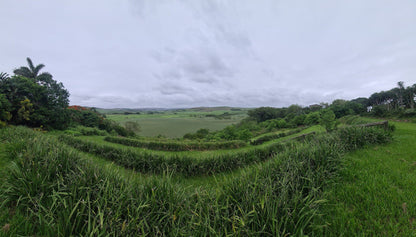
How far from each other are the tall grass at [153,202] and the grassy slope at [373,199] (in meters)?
0.23

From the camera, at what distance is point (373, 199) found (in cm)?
198

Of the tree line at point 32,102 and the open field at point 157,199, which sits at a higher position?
the tree line at point 32,102

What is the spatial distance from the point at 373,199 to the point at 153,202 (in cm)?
324

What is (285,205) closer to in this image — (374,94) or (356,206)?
(356,206)

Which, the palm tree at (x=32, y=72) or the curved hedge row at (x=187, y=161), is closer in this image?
the curved hedge row at (x=187, y=161)

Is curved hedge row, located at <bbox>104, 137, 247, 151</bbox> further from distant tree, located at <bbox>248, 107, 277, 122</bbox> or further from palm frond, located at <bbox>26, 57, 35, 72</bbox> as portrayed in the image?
distant tree, located at <bbox>248, 107, 277, 122</bbox>

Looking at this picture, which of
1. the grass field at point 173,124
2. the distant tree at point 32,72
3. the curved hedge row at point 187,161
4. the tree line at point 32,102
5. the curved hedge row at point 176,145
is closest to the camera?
the curved hedge row at point 187,161

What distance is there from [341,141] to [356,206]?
119 inches

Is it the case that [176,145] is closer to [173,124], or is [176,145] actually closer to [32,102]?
[32,102]

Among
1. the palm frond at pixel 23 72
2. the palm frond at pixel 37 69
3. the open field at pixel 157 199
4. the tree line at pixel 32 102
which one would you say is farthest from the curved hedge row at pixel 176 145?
A: the palm frond at pixel 37 69

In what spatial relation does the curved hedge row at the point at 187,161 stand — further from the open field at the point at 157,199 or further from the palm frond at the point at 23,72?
the palm frond at the point at 23,72

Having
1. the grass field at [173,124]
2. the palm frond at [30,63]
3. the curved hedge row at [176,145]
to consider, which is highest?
the palm frond at [30,63]

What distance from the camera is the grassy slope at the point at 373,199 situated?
159 cm

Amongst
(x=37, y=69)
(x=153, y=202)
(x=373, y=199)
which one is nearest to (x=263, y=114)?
(x=373, y=199)
